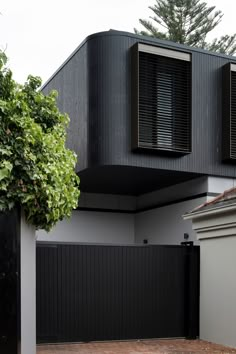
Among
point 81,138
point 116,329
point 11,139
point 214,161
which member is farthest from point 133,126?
point 11,139

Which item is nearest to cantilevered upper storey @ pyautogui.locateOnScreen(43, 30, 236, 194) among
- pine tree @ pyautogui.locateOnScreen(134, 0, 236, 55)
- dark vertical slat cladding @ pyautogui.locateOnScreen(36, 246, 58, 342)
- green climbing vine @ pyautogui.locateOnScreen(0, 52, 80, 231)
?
dark vertical slat cladding @ pyautogui.locateOnScreen(36, 246, 58, 342)

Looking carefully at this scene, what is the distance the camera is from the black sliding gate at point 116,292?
9.84 metres

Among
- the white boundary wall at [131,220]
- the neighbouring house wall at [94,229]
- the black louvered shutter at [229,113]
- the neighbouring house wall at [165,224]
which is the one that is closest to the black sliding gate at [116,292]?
the neighbouring house wall at [165,224]

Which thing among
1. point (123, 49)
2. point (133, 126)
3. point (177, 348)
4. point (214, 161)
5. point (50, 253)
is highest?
point (123, 49)

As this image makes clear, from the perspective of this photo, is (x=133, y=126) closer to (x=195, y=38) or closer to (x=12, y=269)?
(x=12, y=269)

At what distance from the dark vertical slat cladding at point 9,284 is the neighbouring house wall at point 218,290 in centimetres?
441

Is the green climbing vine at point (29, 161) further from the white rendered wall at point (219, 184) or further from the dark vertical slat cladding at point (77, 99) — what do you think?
the white rendered wall at point (219, 184)

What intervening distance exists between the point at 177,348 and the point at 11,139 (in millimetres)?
5280

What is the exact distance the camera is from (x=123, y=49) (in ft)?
39.6

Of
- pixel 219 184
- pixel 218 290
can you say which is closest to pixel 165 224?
pixel 219 184

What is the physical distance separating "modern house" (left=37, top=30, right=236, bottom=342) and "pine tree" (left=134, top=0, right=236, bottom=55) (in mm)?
14681

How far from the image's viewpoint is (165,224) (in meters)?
14.8

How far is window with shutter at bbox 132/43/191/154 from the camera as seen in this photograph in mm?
12023

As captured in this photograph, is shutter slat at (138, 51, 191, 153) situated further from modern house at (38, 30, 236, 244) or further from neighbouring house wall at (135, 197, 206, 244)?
neighbouring house wall at (135, 197, 206, 244)
